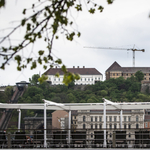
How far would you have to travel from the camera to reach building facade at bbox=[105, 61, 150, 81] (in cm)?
12281

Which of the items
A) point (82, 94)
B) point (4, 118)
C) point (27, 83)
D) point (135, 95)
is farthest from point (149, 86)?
point (4, 118)

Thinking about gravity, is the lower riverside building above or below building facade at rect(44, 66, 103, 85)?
below

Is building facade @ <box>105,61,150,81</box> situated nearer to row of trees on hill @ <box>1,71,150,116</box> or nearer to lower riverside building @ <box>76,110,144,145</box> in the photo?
row of trees on hill @ <box>1,71,150,116</box>

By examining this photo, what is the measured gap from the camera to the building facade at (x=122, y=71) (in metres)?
123

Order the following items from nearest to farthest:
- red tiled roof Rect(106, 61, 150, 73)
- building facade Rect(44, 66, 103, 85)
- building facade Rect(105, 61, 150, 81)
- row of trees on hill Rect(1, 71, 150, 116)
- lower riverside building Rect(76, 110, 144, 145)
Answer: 1. lower riverside building Rect(76, 110, 144, 145)
2. row of trees on hill Rect(1, 71, 150, 116)
3. building facade Rect(44, 66, 103, 85)
4. building facade Rect(105, 61, 150, 81)
5. red tiled roof Rect(106, 61, 150, 73)

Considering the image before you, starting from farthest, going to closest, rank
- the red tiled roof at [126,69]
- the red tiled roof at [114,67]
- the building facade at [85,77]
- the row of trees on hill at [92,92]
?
1. the red tiled roof at [126,69]
2. the red tiled roof at [114,67]
3. the building facade at [85,77]
4. the row of trees on hill at [92,92]

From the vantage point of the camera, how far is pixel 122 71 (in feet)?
407

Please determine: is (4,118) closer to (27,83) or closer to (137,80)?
(27,83)

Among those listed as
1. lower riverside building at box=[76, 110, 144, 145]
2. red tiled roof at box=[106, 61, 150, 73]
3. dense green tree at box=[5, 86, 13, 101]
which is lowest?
lower riverside building at box=[76, 110, 144, 145]

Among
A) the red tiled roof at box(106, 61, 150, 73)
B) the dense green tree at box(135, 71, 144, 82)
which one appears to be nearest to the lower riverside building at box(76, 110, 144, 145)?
the dense green tree at box(135, 71, 144, 82)

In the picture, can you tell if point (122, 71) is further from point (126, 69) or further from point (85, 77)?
point (85, 77)

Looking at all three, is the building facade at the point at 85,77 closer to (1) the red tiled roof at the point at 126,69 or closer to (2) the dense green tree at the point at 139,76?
(1) the red tiled roof at the point at 126,69

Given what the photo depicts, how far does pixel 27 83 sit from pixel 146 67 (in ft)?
143

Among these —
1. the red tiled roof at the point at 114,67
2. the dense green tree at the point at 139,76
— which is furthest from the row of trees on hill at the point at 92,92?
the red tiled roof at the point at 114,67
